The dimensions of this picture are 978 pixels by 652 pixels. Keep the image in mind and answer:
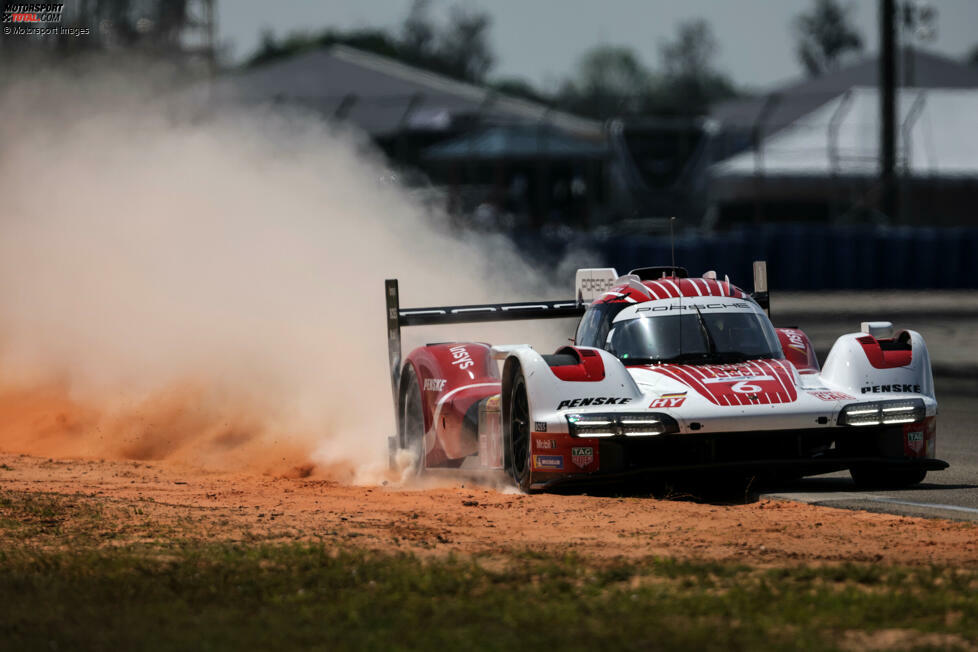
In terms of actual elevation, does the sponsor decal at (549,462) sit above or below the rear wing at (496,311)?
below

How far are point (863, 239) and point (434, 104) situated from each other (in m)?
32.7

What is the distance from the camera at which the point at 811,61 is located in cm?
13838

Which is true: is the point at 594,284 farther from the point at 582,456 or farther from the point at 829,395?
the point at 582,456

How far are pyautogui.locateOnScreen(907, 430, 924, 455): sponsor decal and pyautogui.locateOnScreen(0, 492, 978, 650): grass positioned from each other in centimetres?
304

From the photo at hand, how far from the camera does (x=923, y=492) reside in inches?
383

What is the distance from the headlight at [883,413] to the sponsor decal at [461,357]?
117 inches

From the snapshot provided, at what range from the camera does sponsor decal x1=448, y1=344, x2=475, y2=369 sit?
36.7ft

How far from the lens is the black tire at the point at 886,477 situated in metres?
10.1

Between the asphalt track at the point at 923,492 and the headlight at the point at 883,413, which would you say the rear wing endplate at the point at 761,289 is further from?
A: the headlight at the point at 883,413

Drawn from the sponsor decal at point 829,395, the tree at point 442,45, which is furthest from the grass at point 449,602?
the tree at point 442,45

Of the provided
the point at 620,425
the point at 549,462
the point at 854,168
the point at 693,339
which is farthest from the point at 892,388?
the point at 854,168

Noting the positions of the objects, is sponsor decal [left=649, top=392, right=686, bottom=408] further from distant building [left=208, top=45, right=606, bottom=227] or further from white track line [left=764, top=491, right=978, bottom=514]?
distant building [left=208, top=45, right=606, bottom=227]

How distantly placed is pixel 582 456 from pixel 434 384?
2.22m

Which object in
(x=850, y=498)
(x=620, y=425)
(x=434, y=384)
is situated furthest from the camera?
(x=434, y=384)
